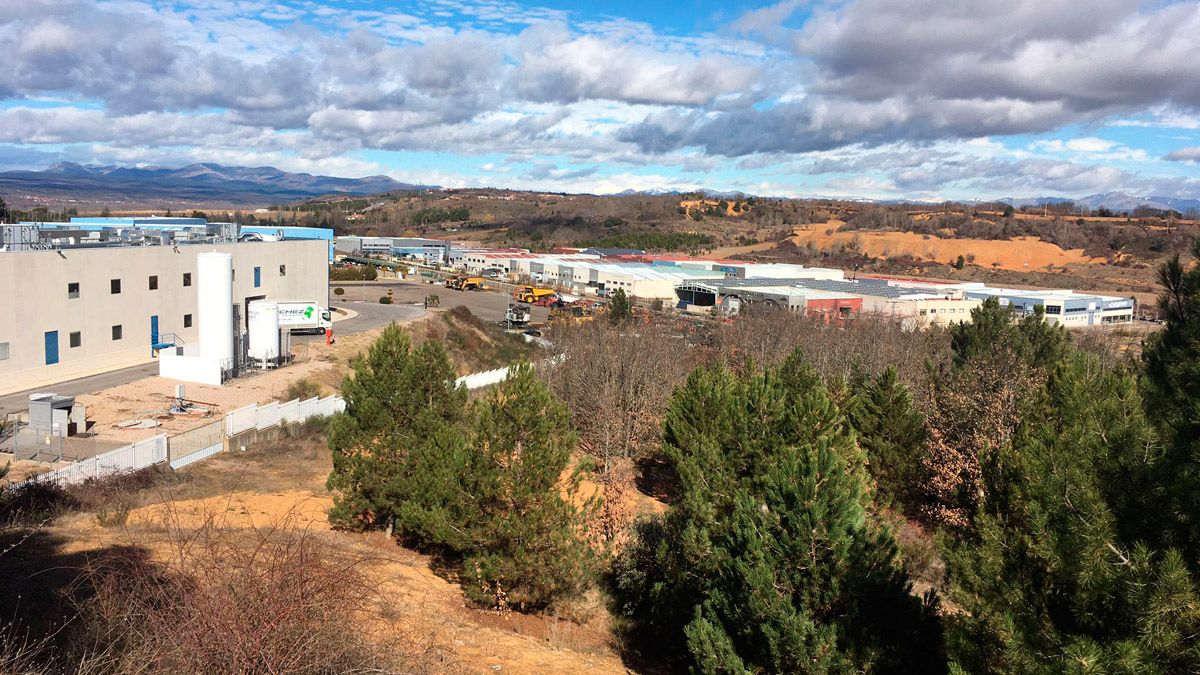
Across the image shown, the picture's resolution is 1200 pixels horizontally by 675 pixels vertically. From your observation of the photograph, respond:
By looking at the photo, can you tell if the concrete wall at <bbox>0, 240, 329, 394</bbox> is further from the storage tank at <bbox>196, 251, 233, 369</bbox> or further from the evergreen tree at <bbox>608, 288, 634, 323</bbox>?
the evergreen tree at <bbox>608, 288, 634, 323</bbox>

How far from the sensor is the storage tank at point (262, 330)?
32.1m

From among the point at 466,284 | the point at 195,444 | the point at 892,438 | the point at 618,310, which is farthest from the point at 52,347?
the point at 466,284

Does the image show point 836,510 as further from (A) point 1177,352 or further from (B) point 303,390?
(B) point 303,390

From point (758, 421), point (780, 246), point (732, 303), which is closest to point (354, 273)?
point (732, 303)

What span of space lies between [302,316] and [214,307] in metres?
8.17

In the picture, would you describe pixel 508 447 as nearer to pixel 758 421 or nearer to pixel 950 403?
pixel 758 421

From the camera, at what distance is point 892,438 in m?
18.8

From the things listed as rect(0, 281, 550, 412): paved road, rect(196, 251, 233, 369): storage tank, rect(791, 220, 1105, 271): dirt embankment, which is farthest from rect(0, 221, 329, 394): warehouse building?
rect(791, 220, 1105, 271): dirt embankment

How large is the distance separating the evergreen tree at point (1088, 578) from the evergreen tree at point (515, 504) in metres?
6.35

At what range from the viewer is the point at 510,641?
11.3 meters

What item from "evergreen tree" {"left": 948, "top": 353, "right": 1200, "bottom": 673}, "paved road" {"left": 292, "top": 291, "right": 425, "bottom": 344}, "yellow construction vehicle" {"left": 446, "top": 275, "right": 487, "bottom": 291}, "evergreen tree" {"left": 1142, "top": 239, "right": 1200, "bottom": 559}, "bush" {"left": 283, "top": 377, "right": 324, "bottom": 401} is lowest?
"bush" {"left": 283, "top": 377, "right": 324, "bottom": 401}

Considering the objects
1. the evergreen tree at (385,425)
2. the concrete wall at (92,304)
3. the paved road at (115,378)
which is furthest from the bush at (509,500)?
the concrete wall at (92,304)

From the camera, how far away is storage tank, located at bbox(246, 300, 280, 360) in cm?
3206

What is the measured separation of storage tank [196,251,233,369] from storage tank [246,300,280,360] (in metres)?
2.30
